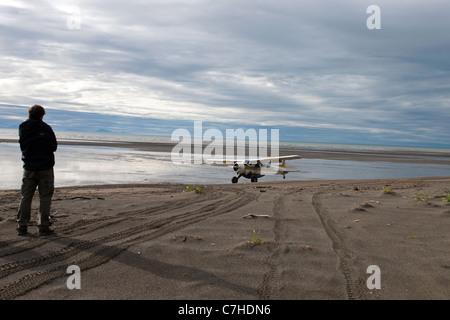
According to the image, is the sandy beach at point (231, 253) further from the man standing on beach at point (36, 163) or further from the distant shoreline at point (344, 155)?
the distant shoreline at point (344, 155)

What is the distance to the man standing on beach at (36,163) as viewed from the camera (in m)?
5.76

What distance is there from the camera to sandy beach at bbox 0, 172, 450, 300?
12.2 ft

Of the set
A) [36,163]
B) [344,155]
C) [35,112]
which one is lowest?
[344,155]

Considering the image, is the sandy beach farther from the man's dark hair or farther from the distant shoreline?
the distant shoreline

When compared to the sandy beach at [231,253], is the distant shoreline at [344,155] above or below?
above

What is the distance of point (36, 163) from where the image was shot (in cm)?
577

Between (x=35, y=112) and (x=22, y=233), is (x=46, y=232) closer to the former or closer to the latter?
(x=22, y=233)

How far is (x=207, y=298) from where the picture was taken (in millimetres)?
3537

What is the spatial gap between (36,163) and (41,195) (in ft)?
1.83

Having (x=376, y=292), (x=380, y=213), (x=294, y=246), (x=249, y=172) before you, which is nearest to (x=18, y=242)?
(x=294, y=246)

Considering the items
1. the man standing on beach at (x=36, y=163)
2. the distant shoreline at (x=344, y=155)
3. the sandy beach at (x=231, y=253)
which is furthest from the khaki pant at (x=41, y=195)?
the distant shoreline at (x=344, y=155)

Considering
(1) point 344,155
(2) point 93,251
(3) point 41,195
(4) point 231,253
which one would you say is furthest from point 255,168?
(1) point 344,155
